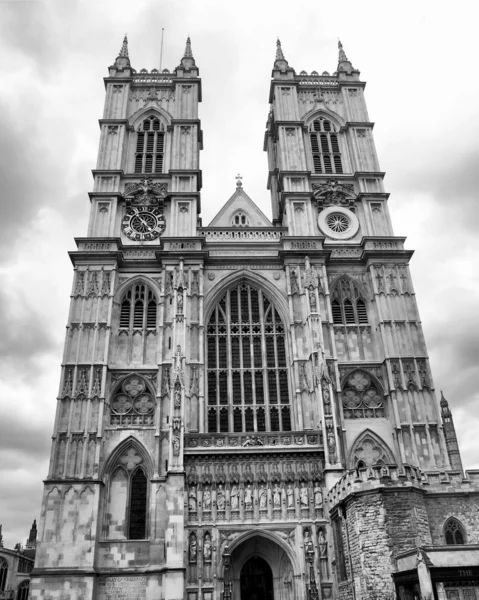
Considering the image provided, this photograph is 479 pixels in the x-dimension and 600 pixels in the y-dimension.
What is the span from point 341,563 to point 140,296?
15405 millimetres

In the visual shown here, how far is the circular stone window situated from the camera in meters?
31.0

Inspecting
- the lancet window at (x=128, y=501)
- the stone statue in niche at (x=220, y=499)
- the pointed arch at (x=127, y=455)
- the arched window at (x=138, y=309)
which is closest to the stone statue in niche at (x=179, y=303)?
the arched window at (x=138, y=309)

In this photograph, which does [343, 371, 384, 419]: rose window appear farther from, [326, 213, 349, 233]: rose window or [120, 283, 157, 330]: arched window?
[120, 283, 157, 330]: arched window

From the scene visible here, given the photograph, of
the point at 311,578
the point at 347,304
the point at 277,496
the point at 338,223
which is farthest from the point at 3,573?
the point at 338,223

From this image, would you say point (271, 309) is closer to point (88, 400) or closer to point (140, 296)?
point (140, 296)

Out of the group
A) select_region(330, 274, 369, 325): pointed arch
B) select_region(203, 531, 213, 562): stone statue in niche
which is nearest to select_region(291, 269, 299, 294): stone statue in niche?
select_region(330, 274, 369, 325): pointed arch

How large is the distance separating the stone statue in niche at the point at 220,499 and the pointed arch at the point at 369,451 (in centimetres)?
594

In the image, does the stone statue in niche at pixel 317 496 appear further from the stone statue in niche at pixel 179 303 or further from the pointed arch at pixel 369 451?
the stone statue in niche at pixel 179 303

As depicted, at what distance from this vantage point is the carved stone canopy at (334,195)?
31.8m

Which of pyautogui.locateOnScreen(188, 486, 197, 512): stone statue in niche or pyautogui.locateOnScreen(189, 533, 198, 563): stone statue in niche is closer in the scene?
pyautogui.locateOnScreen(189, 533, 198, 563): stone statue in niche

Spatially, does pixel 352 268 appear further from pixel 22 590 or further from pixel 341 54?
pixel 22 590

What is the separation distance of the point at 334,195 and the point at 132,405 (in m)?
15.7

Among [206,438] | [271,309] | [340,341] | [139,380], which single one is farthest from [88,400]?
[340,341]

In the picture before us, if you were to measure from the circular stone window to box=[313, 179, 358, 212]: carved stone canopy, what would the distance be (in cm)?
34
